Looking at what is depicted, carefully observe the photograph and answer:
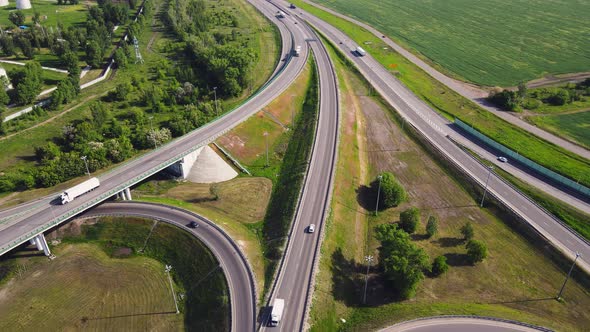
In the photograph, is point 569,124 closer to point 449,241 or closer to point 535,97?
point 535,97

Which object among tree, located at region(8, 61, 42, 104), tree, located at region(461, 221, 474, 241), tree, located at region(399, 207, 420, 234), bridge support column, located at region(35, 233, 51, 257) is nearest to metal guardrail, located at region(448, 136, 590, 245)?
tree, located at region(461, 221, 474, 241)

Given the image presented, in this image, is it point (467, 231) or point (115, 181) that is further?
point (115, 181)

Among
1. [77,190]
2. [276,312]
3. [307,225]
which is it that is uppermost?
[77,190]

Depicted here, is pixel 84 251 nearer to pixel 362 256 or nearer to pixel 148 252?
pixel 148 252

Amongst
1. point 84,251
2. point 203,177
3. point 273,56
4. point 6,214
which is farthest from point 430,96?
point 6,214

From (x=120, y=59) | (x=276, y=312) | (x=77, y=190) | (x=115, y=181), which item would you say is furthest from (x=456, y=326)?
(x=120, y=59)

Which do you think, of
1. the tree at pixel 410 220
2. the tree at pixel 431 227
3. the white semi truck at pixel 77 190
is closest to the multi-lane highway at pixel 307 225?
the tree at pixel 410 220

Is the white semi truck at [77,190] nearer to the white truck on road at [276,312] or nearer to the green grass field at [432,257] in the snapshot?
the white truck on road at [276,312]
